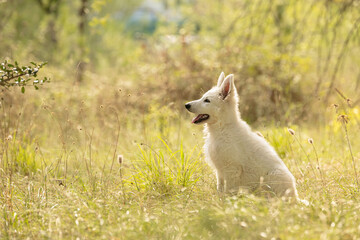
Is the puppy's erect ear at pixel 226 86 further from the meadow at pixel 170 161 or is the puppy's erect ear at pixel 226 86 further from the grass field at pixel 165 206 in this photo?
the grass field at pixel 165 206

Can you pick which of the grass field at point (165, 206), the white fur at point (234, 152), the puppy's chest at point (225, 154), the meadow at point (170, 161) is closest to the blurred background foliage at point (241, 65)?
the meadow at point (170, 161)

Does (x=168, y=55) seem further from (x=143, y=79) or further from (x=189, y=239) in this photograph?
(x=189, y=239)

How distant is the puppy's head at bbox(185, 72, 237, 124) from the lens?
4836 millimetres

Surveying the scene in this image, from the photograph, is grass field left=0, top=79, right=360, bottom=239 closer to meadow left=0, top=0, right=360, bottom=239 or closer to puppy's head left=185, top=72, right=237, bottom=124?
meadow left=0, top=0, right=360, bottom=239

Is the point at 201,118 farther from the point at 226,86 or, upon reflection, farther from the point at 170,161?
the point at 170,161

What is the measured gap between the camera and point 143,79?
36.3 ft

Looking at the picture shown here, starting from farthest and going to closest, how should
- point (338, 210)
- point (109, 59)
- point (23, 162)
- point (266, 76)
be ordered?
point (109, 59) < point (266, 76) < point (23, 162) < point (338, 210)

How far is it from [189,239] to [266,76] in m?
7.32

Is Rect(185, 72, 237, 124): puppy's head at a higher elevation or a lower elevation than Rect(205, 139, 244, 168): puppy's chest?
higher

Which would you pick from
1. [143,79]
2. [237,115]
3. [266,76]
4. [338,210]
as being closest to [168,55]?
[143,79]

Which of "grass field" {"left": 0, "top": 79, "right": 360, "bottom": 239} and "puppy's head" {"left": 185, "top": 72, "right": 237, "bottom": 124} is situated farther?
"puppy's head" {"left": 185, "top": 72, "right": 237, "bottom": 124}

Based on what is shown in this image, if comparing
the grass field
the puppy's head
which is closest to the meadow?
the grass field

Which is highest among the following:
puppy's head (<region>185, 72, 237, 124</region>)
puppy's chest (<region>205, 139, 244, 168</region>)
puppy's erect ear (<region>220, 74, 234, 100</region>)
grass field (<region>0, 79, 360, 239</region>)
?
puppy's erect ear (<region>220, 74, 234, 100</region>)

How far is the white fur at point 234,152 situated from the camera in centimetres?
447
